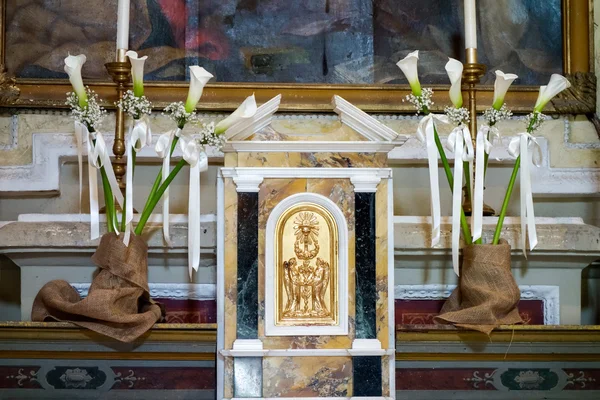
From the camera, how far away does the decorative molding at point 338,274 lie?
3.88 m

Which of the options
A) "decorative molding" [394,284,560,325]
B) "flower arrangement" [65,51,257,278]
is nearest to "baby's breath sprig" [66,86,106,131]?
"flower arrangement" [65,51,257,278]

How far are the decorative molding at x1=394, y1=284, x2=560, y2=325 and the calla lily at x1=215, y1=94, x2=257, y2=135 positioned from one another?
1008 mm

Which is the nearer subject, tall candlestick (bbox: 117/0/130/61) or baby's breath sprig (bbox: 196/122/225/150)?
baby's breath sprig (bbox: 196/122/225/150)

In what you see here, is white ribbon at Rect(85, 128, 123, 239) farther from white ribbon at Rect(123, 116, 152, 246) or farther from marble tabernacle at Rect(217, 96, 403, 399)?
marble tabernacle at Rect(217, 96, 403, 399)

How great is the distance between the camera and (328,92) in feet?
16.7

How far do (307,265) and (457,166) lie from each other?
732 mm

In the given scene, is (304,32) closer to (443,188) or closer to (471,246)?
(443,188)

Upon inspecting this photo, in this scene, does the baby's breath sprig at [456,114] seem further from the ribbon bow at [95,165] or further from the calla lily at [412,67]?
the ribbon bow at [95,165]

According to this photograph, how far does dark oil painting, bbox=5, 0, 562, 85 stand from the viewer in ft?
16.8

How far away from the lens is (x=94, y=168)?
4215 mm

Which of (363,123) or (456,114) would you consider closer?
(363,123)

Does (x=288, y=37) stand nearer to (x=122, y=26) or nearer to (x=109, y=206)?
(x=122, y=26)

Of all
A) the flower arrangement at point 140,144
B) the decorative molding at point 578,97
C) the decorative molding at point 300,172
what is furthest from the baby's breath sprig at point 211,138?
the decorative molding at point 578,97

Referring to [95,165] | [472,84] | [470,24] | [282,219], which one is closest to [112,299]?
[95,165]
